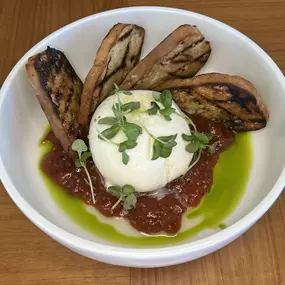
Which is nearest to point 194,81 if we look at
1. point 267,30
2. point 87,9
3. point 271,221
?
point 271,221

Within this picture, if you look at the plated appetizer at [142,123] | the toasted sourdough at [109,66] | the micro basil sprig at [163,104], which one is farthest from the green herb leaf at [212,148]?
the toasted sourdough at [109,66]

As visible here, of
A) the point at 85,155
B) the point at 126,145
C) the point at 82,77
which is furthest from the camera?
the point at 82,77

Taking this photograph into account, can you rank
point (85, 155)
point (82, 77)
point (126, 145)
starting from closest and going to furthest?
point (126, 145) < point (85, 155) < point (82, 77)

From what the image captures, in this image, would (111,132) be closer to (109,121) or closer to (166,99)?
(109,121)

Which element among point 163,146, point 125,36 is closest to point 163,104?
point 163,146

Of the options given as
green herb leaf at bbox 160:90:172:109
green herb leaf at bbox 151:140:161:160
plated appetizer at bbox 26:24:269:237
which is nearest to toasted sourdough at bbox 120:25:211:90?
plated appetizer at bbox 26:24:269:237

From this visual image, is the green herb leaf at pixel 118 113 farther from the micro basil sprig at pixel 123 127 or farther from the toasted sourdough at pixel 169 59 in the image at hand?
the toasted sourdough at pixel 169 59
